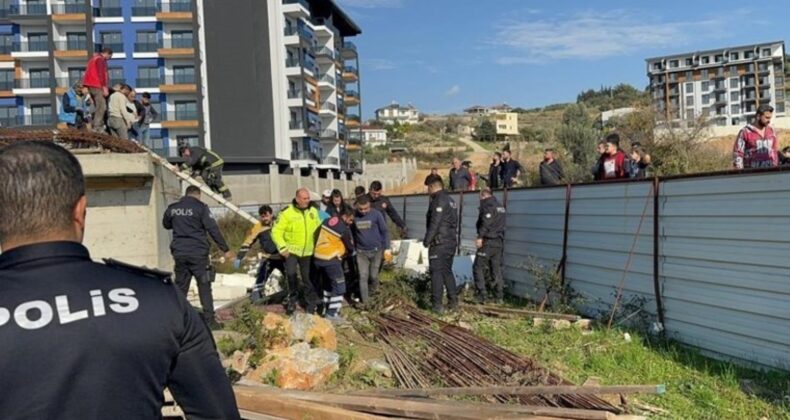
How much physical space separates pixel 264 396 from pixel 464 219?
9.91m

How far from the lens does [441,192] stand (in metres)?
10.4

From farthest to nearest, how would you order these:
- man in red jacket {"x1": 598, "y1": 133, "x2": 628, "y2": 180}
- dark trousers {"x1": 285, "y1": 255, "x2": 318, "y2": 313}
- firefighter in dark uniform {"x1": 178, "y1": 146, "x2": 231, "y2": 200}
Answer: firefighter in dark uniform {"x1": 178, "y1": 146, "x2": 231, "y2": 200} < man in red jacket {"x1": 598, "y1": 133, "x2": 628, "y2": 180} < dark trousers {"x1": 285, "y1": 255, "x2": 318, "y2": 313}

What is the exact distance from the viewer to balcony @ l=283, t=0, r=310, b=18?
55.2 meters

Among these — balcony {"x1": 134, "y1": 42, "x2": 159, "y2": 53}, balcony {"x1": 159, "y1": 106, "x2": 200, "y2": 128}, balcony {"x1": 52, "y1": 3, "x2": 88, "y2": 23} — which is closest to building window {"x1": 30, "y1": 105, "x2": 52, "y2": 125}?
balcony {"x1": 52, "y1": 3, "x2": 88, "y2": 23}

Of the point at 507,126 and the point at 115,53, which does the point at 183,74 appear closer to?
the point at 115,53

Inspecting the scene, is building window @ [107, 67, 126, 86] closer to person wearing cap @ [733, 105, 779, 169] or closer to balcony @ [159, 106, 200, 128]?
balcony @ [159, 106, 200, 128]

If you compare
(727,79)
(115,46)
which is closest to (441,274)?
(115,46)

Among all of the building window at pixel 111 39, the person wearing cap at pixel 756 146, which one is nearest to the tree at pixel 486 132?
the building window at pixel 111 39

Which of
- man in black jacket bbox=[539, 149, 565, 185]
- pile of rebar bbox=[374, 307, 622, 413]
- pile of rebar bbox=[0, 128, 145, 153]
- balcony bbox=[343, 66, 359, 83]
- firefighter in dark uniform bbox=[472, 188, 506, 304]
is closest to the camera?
pile of rebar bbox=[374, 307, 622, 413]

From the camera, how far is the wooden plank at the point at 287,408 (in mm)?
4891

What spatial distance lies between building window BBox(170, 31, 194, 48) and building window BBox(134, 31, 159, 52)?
4.35 feet

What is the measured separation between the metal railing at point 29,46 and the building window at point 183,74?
1021 centimetres

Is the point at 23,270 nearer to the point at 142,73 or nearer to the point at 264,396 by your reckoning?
the point at 264,396

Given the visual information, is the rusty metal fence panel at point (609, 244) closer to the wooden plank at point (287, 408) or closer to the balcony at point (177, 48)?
the wooden plank at point (287, 408)
